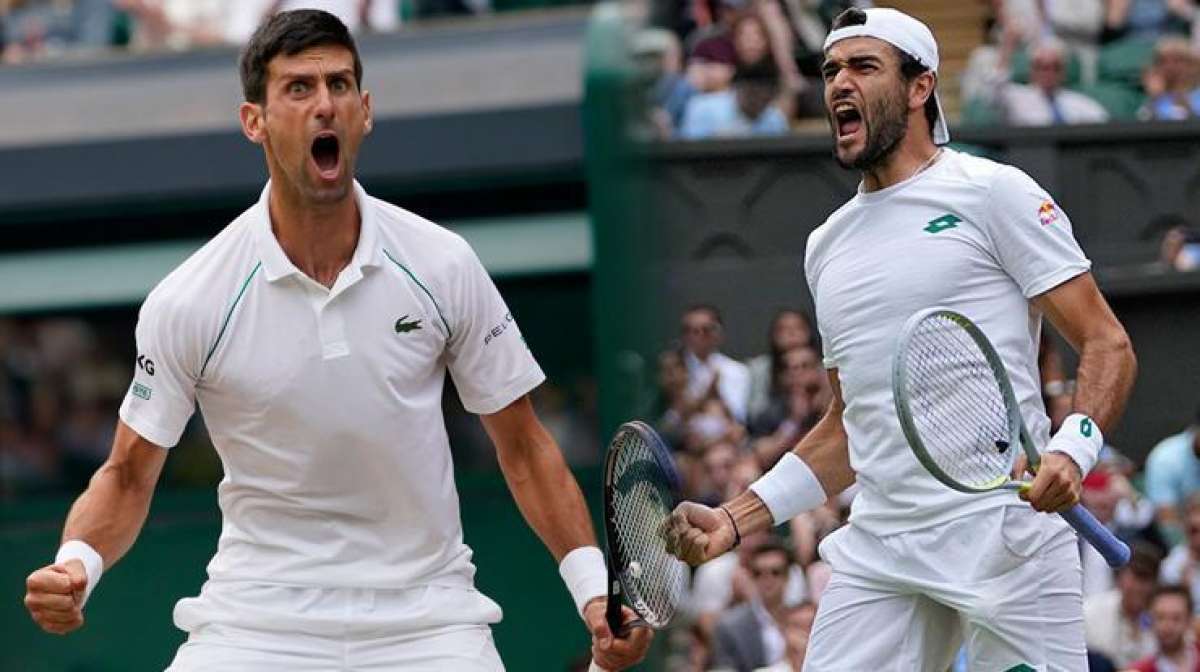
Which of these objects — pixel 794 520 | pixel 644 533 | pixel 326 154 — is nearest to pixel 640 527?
pixel 644 533

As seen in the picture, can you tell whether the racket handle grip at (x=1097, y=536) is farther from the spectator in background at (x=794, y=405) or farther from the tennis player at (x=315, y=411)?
the spectator in background at (x=794, y=405)

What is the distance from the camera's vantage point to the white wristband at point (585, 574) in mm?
5523

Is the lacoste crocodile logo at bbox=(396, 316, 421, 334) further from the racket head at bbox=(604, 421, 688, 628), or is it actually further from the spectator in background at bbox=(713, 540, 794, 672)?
the spectator in background at bbox=(713, 540, 794, 672)

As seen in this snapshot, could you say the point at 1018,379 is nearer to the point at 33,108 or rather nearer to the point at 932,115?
the point at 932,115

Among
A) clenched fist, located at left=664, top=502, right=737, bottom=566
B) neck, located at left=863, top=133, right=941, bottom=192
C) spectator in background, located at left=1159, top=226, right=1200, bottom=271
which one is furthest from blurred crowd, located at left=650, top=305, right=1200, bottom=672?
neck, located at left=863, top=133, right=941, bottom=192

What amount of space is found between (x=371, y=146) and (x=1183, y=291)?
4085mm

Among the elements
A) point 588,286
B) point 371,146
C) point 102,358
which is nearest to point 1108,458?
point 588,286

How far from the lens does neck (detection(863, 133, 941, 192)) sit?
18.4ft

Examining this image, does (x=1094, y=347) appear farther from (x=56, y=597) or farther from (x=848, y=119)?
(x=56, y=597)

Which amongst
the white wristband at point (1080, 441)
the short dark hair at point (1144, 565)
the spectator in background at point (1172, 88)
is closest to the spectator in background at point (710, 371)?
the short dark hair at point (1144, 565)

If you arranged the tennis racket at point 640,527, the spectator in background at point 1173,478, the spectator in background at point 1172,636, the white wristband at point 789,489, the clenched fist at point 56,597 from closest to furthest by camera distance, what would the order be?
the clenched fist at point 56,597 → the tennis racket at point 640,527 → the white wristband at point 789,489 → the spectator in background at point 1172,636 → the spectator in background at point 1173,478

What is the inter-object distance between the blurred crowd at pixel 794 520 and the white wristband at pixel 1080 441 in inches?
154

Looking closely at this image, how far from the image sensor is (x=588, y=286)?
44.2 ft

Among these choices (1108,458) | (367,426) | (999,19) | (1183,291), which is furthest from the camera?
(999,19)
